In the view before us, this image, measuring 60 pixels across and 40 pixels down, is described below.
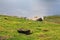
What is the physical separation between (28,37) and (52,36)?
3.11 metres

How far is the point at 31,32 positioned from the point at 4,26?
4629 millimetres

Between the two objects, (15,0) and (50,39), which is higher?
(15,0)

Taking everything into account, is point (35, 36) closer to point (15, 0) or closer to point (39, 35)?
point (39, 35)

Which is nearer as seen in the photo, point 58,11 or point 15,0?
point 58,11

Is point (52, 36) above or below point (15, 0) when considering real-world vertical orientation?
below

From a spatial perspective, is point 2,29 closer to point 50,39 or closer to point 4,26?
point 4,26

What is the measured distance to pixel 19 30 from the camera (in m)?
27.2

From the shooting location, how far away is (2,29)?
2825 centimetres

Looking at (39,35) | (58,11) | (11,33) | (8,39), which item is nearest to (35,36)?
(39,35)

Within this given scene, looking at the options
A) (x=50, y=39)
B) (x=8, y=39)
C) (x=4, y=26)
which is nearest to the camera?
(x=8, y=39)

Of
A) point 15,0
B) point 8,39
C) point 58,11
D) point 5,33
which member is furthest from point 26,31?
point 15,0

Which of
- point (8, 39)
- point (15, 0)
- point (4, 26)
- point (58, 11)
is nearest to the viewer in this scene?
point (8, 39)

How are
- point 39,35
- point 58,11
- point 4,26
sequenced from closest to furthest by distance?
point 39,35, point 4,26, point 58,11

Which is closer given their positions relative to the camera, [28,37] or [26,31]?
[28,37]
